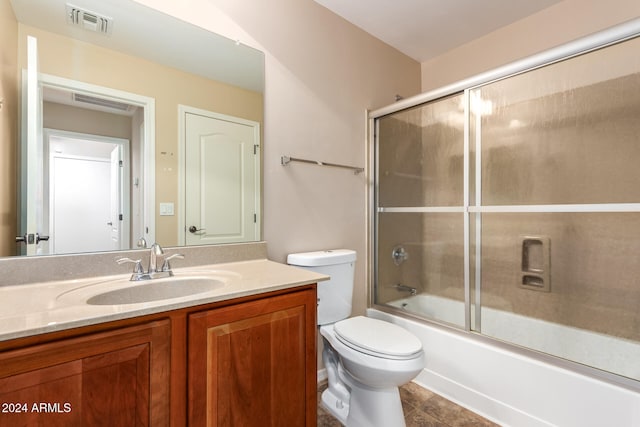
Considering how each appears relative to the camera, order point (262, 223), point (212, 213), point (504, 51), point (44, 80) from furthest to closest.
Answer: point (504, 51), point (262, 223), point (212, 213), point (44, 80)

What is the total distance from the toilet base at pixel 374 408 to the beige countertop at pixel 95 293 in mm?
658

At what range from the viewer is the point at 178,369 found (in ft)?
Result: 2.74

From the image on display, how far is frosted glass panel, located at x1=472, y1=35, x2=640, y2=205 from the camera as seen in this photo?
1.52 meters

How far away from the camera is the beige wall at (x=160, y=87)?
1.11m

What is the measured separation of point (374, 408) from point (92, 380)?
112 cm

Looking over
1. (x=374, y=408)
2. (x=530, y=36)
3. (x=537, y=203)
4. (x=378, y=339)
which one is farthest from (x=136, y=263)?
(x=530, y=36)

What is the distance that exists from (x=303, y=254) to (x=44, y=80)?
130 cm

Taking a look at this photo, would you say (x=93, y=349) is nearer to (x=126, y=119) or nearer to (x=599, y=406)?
(x=126, y=119)

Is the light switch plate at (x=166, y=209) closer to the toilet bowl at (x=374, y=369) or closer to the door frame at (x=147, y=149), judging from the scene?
the door frame at (x=147, y=149)

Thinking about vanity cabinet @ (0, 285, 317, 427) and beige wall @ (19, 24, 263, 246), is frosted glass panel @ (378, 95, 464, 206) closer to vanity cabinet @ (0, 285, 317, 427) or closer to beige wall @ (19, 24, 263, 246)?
beige wall @ (19, 24, 263, 246)

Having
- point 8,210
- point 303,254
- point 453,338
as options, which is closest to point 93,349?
point 8,210

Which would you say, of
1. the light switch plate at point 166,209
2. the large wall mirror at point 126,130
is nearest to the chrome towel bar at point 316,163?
the large wall mirror at point 126,130

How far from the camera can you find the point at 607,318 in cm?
171

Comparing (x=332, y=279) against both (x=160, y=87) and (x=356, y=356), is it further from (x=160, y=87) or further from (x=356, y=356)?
(x=160, y=87)
